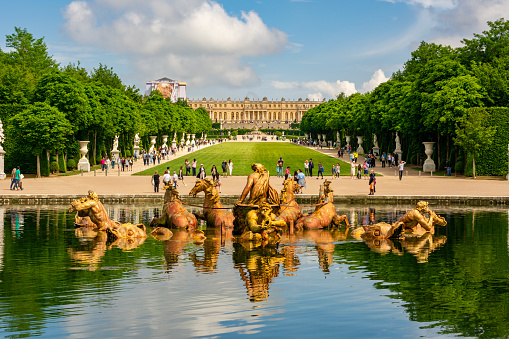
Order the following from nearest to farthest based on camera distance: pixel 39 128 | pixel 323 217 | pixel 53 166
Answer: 1. pixel 323 217
2. pixel 39 128
3. pixel 53 166

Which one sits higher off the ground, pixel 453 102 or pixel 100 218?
pixel 453 102

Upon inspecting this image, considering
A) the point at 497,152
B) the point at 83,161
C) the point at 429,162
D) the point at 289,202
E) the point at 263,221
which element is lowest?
the point at 263,221

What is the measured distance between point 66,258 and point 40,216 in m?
10.2

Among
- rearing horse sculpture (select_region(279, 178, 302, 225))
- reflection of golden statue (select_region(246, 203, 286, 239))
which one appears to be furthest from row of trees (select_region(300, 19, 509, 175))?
reflection of golden statue (select_region(246, 203, 286, 239))

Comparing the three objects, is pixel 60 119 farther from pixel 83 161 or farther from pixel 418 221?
pixel 418 221

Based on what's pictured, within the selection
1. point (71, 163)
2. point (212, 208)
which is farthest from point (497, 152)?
point (71, 163)

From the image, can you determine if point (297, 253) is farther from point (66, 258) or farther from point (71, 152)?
point (71, 152)

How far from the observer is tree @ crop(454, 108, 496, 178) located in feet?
156

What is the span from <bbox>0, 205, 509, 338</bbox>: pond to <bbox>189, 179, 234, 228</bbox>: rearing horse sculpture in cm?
84

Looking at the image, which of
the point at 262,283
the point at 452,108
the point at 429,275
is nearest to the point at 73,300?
the point at 262,283

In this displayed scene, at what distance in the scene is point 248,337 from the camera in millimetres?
11328

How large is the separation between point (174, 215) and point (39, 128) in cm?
2917

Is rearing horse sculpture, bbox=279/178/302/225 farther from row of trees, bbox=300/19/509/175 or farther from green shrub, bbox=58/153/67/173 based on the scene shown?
green shrub, bbox=58/153/67/173

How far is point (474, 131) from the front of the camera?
156ft
